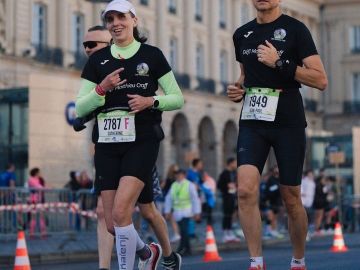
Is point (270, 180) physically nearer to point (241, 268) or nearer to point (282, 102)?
point (241, 268)

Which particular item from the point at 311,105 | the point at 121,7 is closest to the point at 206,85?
the point at 311,105

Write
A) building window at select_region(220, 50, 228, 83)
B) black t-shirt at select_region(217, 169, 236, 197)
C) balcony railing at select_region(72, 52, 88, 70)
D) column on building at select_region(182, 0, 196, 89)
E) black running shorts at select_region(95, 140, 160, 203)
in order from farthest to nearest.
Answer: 1. building window at select_region(220, 50, 228, 83)
2. column on building at select_region(182, 0, 196, 89)
3. balcony railing at select_region(72, 52, 88, 70)
4. black t-shirt at select_region(217, 169, 236, 197)
5. black running shorts at select_region(95, 140, 160, 203)

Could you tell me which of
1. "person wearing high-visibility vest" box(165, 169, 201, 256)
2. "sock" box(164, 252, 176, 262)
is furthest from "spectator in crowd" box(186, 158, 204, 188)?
"sock" box(164, 252, 176, 262)

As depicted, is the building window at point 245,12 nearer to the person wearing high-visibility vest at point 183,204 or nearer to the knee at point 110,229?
the person wearing high-visibility vest at point 183,204

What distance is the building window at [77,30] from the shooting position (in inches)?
2051

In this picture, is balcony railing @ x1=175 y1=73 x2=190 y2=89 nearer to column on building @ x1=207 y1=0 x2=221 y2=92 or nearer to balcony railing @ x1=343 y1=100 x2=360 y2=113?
column on building @ x1=207 y1=0 x2=221 y2=92

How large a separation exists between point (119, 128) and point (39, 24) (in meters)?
42.0

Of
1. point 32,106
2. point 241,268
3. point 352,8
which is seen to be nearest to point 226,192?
point 32,106

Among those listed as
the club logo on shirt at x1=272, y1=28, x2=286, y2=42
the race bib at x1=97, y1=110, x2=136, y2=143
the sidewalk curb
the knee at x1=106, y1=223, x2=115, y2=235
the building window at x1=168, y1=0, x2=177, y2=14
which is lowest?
the sidewalk curb

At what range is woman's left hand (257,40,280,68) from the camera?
7.93m

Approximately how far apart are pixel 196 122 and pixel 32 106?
3664 cm

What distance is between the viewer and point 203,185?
25078 mm

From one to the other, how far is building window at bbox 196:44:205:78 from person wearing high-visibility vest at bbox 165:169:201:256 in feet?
140

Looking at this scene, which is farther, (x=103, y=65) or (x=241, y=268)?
(x=241, y=268)
